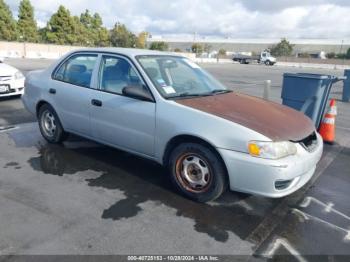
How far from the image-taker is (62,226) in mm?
2891

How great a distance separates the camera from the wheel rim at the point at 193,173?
337cm

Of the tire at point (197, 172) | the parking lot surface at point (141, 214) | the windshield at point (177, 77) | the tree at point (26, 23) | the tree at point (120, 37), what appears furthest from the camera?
the tree at point (120, 37)

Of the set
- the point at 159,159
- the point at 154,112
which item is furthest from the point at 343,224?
the point at 154,112

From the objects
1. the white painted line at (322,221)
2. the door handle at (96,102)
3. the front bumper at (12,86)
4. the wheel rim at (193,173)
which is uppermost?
the door handle at (96,102)

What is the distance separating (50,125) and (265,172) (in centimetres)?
362

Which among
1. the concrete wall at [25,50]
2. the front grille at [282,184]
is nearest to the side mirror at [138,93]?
the front grille at [282,184]

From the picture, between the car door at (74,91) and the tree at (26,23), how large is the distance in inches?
2032

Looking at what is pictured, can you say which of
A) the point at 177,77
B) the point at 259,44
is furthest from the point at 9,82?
the point at 259,44

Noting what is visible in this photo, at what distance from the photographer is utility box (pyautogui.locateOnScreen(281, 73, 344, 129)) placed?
19.0ft

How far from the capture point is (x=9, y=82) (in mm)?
8203

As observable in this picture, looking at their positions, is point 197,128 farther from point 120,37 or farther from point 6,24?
point 120,37

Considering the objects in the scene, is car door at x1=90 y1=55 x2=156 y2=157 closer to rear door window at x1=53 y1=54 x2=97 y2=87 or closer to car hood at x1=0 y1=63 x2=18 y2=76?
rear door window at x1=53 y1=54 x2=97 y2=87

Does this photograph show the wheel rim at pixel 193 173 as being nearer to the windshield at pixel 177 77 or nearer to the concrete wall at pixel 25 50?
the windshield at pixel 177 77

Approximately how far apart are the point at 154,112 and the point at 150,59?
894 millimetres
